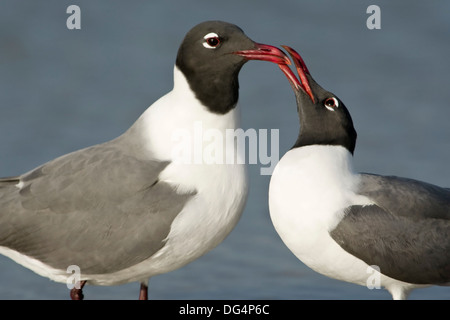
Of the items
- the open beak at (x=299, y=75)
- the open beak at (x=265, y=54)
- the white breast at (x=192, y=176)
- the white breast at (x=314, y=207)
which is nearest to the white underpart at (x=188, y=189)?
the white breast at (x=192, y=176)

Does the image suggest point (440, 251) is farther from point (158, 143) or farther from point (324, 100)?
point (158, 143)

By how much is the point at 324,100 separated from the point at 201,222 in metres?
1.53

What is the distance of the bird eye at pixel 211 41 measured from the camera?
729 cm

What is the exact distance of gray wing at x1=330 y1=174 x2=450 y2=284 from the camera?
730cm

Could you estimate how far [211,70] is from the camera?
24.0ft

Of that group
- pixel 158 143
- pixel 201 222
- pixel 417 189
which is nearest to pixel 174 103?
pixel 158 143

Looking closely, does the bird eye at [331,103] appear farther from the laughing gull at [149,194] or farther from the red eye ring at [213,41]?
the red eye ring at [213,41]

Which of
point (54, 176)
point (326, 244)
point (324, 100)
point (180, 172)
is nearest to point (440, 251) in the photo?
point (326, 244)

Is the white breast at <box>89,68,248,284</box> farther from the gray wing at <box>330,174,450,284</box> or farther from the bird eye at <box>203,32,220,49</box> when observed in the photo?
the gray wing at <box>330,174,450,284</box>

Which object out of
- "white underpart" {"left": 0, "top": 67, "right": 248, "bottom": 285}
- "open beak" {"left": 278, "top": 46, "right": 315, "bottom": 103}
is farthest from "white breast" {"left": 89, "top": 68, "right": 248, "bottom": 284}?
"open beak" {"left": 278, "top": 46, "right": 315, "bottom": 103}

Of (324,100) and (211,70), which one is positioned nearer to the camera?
(211,70)

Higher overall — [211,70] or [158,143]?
[211,70]

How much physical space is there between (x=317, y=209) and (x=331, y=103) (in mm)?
1000

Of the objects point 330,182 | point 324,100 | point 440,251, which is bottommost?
point 440,251
